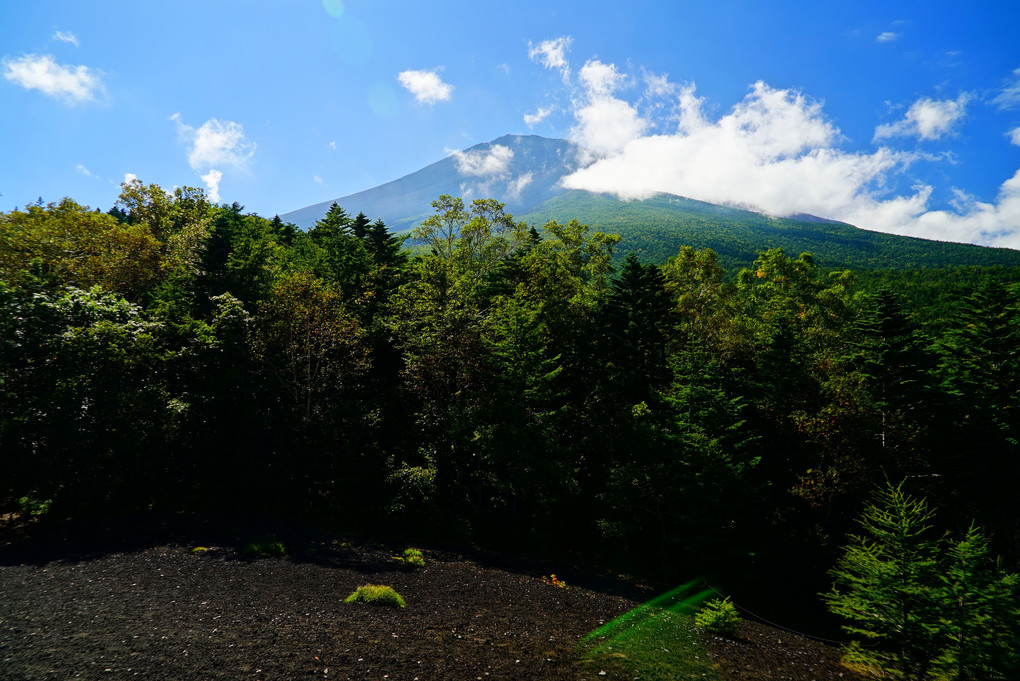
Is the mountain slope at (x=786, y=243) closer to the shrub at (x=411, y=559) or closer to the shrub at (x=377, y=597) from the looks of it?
the shrub at (x=411, y=559)

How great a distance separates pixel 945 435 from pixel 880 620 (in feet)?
73.3

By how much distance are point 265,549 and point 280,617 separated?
7103mm

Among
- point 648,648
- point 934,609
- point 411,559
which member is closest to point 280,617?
point 411,559

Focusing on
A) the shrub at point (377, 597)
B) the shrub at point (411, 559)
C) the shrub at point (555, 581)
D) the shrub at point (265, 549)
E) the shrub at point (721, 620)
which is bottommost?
the shrub at point (555, 581)

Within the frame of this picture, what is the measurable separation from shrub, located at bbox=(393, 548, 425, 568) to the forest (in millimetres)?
4244

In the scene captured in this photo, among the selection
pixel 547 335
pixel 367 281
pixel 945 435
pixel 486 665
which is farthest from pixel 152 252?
pixel 945 435

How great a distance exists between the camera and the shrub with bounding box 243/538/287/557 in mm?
15609

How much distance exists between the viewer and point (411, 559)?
1691 centimetres

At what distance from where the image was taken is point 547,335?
27.4m

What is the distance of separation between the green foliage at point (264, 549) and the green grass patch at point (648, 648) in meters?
11.8

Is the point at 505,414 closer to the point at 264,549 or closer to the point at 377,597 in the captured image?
the point at 377,597

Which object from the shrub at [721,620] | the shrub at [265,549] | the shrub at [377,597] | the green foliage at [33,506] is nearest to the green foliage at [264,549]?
the shrub at [265,549]

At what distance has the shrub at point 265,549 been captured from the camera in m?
15.6

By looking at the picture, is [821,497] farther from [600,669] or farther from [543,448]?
[600,669]
